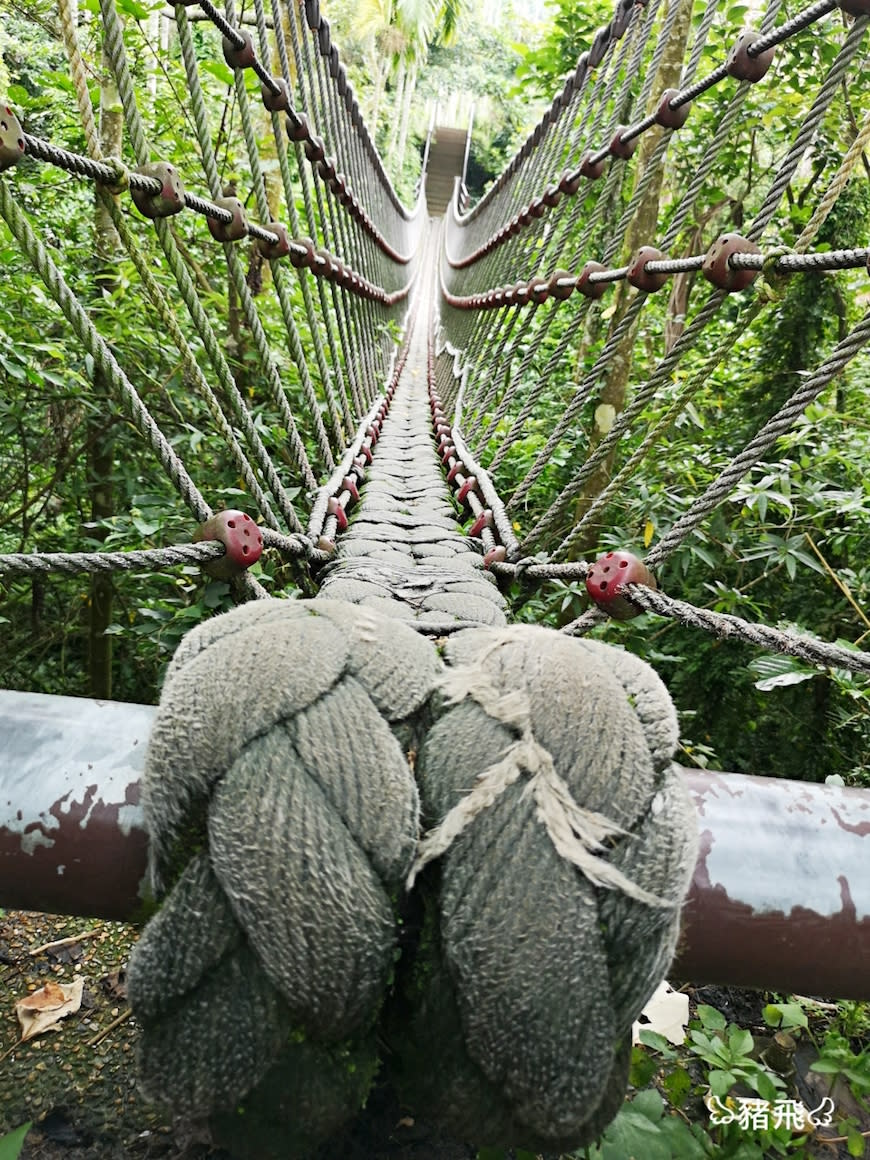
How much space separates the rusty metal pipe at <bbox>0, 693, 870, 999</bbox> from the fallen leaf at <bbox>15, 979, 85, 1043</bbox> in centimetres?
82

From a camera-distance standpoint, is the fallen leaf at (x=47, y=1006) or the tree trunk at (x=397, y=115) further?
the tree trunk at (x=397, y=115)

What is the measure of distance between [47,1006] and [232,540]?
0.76 metres

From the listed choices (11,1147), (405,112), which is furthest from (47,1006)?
(405,112)

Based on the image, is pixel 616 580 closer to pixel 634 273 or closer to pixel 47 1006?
pixel 634 273

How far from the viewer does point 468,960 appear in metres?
0.31

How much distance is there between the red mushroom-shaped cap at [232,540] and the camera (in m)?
0.71

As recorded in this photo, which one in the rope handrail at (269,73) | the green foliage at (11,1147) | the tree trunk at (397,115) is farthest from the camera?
the tree trunk at (397,115)

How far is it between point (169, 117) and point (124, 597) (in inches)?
58.7

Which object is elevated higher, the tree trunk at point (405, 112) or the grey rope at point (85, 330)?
the tree trunk at point (405, 112)

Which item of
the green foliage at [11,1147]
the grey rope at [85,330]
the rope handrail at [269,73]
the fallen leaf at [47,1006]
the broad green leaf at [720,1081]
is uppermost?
the rope handrail at [269,73]

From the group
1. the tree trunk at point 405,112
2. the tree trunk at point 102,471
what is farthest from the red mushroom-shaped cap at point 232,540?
the tree trunk at point 405,112

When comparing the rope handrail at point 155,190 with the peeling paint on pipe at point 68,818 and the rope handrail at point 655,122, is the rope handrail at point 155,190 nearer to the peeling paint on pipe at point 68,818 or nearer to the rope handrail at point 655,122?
the peeling paint on pipe at point 68,818

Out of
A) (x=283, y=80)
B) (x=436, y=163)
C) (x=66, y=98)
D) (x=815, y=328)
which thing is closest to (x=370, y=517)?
(x=283, y=80)

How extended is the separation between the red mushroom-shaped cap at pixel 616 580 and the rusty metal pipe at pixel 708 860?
367mm
